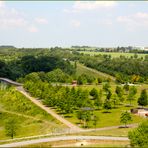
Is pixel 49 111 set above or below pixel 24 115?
above

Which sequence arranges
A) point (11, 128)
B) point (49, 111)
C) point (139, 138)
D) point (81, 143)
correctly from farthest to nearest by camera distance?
1. point (49, 111)
2. point (11, 128)
3. point (81, 143)
4. point (139, 138)

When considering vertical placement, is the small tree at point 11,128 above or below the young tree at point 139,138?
below

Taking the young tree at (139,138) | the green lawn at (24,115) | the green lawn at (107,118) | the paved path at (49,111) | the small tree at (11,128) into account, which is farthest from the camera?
the green lawn at (107,118)

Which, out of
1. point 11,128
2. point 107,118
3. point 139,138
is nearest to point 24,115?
point 107,118

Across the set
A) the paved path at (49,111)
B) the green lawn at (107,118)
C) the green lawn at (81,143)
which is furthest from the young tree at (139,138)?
the green lawn at (107,118)

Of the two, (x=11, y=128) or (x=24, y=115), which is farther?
(x=24, y=115)

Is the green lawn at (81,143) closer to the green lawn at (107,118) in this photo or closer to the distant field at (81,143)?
the distant field at (81,143)


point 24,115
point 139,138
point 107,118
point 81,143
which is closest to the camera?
point 139,138

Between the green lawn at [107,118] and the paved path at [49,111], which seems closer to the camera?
the paved path at [49,111]

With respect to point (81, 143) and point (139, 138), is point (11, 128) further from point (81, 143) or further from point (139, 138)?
point (139, 138)

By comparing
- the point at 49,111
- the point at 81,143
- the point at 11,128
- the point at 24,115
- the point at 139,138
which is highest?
the point at 139,138

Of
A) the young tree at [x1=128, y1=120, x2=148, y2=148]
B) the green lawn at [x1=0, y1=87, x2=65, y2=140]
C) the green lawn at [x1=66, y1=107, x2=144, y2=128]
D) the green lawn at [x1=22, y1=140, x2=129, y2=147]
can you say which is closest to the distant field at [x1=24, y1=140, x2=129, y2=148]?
the green lawn at [x1=22, y1=140, x2=129, y2=147]

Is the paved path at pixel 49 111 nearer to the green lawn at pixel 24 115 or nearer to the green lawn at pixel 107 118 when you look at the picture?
the green lawn at pixel 24 115

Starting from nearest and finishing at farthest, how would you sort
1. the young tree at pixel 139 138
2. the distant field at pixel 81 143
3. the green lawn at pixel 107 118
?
1. the young tree at pixel 139 138
2. the distant field at pixel 81 143
3. the green lawn at pixel 107 118
